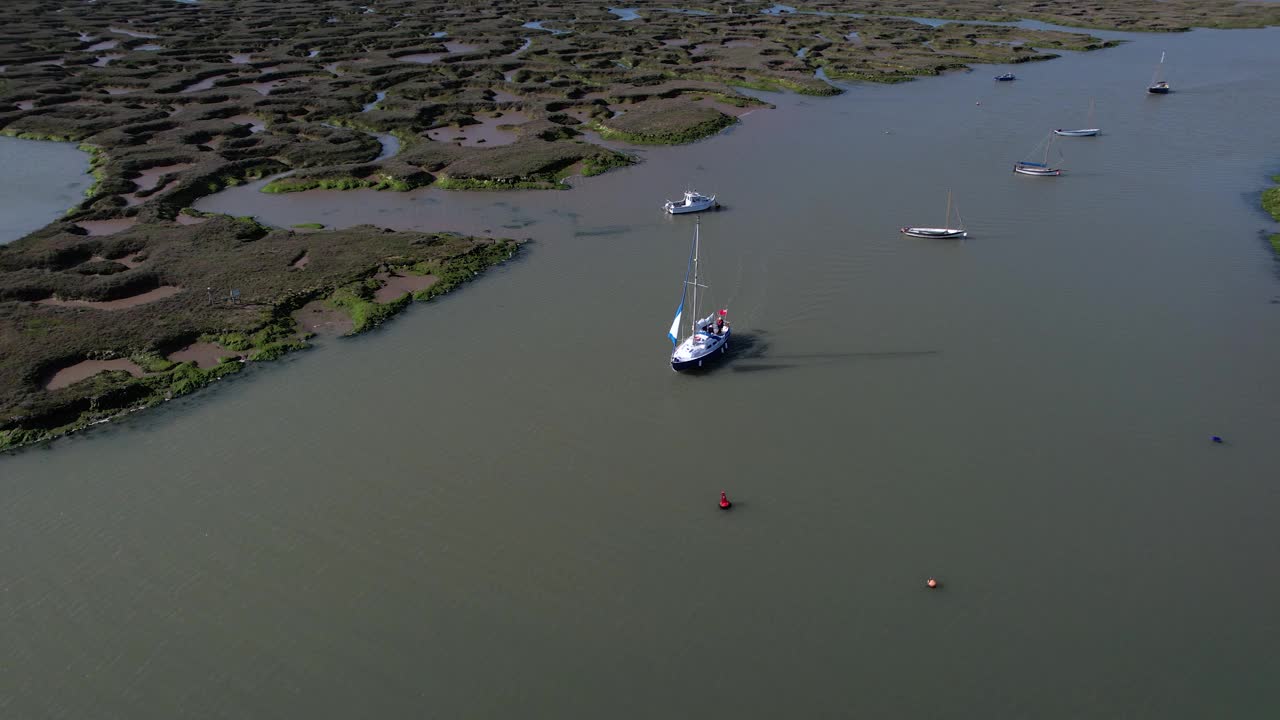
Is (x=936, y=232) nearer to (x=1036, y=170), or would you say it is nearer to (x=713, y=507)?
(x=1036, y=170)

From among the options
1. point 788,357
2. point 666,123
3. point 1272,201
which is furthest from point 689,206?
point 1272,201

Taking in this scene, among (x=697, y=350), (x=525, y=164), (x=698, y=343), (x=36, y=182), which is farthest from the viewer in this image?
(x=525, y=164)

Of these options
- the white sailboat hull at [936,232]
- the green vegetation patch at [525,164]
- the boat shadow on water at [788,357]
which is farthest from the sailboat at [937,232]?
the green vegetation patch at [525,164]

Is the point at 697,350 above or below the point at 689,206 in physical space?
below

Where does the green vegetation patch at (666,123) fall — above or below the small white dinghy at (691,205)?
above

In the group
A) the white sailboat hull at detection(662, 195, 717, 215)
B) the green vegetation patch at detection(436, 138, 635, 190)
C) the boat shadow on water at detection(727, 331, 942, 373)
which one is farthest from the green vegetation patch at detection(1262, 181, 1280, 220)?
the green vegetation patch at detection(436, 138, 635, 190)

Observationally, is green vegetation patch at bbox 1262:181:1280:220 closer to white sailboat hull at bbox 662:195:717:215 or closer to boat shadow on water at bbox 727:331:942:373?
boat shadow on water at bbox 727:331:942:373

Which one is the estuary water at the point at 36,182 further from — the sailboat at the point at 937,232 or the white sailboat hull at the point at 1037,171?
the white sailboat hull at the point at 1037,171
